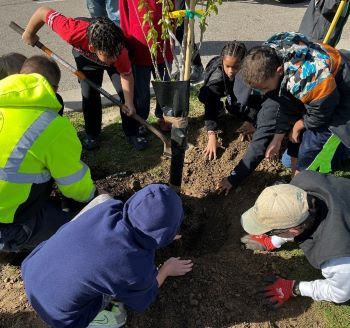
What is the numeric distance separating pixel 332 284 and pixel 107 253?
53.9 inches

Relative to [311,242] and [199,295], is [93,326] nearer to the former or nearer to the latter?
[199,295]

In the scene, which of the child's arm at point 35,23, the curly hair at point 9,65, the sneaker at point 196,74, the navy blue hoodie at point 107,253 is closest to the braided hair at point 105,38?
the child's arm at point 35,23

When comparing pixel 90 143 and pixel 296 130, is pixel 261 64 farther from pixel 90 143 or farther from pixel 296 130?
pixel 90 143

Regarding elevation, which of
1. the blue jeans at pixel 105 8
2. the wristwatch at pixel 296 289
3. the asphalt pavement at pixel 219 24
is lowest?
the asphalt pavement at pixel 219 24

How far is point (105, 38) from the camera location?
305 cm

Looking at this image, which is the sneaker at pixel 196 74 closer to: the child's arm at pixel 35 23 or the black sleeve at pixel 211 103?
the black sleeve at pixel 211 103

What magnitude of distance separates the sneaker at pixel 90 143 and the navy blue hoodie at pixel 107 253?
2118mm

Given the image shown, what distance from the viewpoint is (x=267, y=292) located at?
106 inches

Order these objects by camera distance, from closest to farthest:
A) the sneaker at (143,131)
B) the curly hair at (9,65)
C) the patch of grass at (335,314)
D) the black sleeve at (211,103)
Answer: the patch of grass at (335,314), the curly hair at (9,65), the black sleeve at (211,103), the sneaker at (143,131)

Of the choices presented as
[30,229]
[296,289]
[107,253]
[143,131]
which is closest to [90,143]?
[143,131]

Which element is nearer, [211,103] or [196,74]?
[211,103]

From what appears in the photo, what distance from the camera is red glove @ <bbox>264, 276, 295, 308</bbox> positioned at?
2.65m

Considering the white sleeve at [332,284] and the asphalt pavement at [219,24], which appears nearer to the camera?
the white sleeve at [332,284]

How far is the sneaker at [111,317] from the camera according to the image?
2447 millimetres
